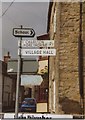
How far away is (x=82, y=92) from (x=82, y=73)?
703mm

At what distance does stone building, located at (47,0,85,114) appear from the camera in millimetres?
11031

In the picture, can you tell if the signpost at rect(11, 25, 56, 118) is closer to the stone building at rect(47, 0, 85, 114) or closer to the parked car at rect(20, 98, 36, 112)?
the stone building at rect(47, 0, 85, 114)

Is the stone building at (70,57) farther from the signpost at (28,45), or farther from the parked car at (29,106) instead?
the parked car at (29,106)

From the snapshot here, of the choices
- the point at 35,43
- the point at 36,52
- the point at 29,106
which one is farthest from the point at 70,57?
the point at 29,106

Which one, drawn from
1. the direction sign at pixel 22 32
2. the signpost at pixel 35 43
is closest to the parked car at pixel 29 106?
the signpost at pixel 35 43

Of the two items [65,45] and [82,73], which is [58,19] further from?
[82,73]

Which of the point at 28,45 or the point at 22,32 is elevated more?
the point at 22,32

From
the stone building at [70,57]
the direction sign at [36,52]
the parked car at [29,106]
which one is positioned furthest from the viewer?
the parked car at [29,106]

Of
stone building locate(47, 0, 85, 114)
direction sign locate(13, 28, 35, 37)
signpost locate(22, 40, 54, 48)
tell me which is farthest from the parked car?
direction sign locate(13, 28, 35, 37)

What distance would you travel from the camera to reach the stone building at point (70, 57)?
11031 mm

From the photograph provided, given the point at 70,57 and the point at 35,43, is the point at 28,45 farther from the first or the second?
the point at 70,57

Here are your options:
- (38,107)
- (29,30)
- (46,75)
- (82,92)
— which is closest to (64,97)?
(82,92)

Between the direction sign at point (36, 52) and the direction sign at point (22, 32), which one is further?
the direction sign at point (36, 52)

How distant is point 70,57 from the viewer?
449 inches
